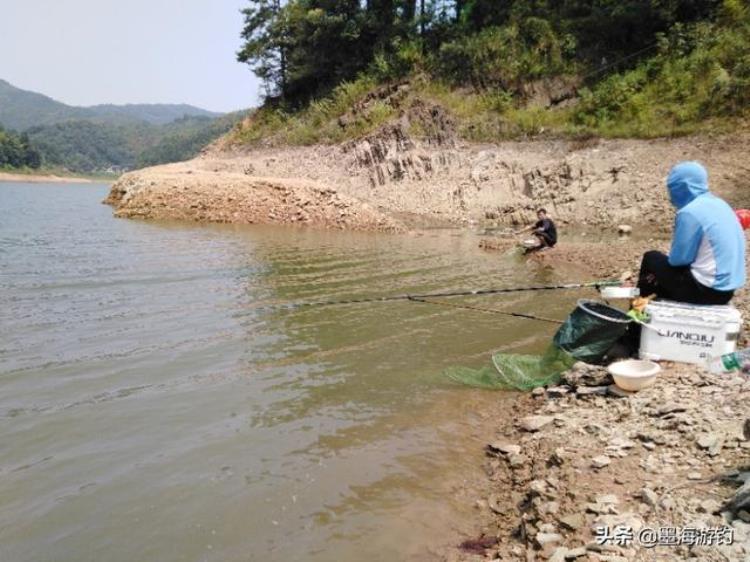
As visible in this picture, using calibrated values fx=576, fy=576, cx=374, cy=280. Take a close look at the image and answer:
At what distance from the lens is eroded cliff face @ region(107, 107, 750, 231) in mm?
20203

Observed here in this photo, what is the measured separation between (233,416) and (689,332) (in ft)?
14.0

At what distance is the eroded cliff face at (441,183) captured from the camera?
20203mm

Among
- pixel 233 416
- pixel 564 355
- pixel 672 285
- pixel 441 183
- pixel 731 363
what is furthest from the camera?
pixel 441 183

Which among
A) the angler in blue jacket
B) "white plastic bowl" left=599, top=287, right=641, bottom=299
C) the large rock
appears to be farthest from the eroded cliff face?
the large rock

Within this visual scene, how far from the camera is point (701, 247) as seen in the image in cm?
527

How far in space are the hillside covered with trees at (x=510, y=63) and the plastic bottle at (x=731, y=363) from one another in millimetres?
18970

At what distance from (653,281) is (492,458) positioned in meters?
2.61

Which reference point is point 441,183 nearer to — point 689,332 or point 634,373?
point 689,332

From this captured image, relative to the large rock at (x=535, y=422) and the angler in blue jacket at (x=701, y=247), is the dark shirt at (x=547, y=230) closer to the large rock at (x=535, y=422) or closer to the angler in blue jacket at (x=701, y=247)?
the angler in blue jacket at (x=701, y=247)

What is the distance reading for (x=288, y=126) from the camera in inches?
1341

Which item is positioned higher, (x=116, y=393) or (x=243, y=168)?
(x=243, y=168)

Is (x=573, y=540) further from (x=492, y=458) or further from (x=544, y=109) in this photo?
(x=544, y=109)

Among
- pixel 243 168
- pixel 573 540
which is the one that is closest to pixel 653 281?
pixel 573 540

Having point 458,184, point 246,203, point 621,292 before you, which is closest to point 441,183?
point 458,184
